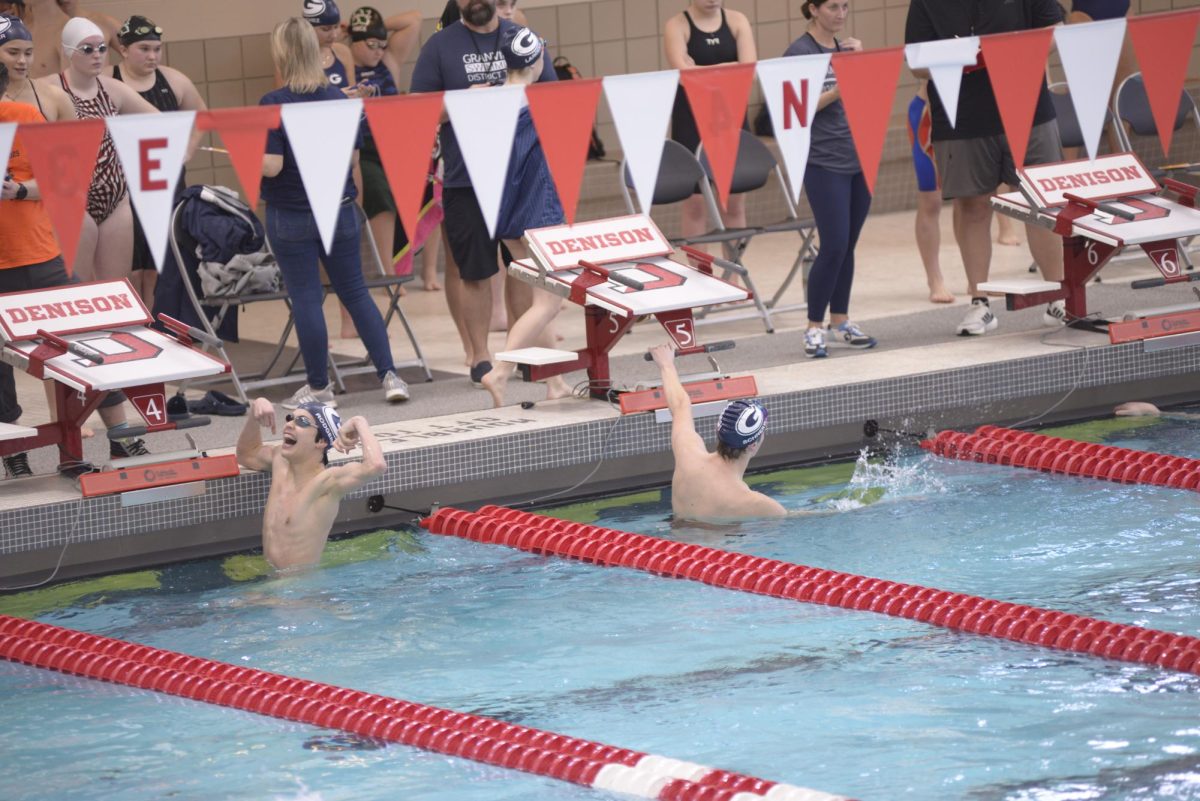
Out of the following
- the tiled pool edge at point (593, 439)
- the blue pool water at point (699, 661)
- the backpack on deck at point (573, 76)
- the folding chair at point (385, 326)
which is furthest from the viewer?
the backpack on deck at point (573, 76)

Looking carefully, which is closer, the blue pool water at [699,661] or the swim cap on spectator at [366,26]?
Result: the blue pool water at [699,661]

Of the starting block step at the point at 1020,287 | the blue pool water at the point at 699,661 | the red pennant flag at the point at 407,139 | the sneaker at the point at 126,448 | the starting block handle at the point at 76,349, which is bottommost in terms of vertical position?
the blue pool water at the point at 699,661

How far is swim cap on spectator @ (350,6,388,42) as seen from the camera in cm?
946

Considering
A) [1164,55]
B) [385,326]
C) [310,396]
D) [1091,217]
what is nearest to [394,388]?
[385,326]

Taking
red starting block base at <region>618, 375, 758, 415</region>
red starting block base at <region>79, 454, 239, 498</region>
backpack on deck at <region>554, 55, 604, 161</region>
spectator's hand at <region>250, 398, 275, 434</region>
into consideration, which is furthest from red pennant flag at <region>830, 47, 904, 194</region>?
backpack on deck at <region>554, 55, 604, 161</region>

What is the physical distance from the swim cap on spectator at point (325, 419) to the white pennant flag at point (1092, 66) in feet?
10.8

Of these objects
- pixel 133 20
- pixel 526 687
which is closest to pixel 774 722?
pixel 526 687

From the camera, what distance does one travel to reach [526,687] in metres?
5.10

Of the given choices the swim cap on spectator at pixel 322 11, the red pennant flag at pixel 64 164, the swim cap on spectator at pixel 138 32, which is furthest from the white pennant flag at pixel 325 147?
the swim cap on spectator at pixel 322 11

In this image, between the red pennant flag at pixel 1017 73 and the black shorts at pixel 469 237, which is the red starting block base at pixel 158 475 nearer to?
the black shorts at pixel 469 237

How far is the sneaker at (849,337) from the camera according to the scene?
8.09 meters

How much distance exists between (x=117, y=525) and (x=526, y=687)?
195cm

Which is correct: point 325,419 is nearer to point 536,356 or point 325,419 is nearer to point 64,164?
point 536,356

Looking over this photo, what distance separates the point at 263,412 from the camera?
617cm
